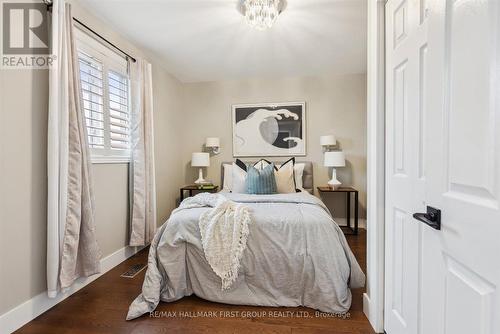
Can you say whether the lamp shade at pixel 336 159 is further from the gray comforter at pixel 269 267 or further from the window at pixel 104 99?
the window at pixel 104 99

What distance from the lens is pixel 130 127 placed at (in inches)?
107

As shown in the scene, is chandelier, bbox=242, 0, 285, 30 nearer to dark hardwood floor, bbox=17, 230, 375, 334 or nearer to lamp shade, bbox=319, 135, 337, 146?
lamp shade, bbox=319, 135, 337, 146

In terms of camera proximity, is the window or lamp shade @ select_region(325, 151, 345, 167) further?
lamp shade @ select_region(325, 151, 345, 167)

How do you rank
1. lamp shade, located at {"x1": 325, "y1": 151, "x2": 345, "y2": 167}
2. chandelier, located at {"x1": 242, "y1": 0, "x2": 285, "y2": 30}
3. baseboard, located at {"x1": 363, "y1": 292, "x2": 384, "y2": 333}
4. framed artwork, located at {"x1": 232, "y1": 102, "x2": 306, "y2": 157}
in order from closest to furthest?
1. baseboard, located at {"x1": 363, "y1": 292, "x2": 384, "y2": 333}
2. chandelier, located at {"x1": 242, "y1": 0, "x2": 285, "y2": 30}
3. lamp shade, located at {"x1": 325, "y1": 151, "x2": 345, "y2": 167}
4. framed artwork, located at {"x1": 232, "y1": 102, "x2": 306, "y2": 157}

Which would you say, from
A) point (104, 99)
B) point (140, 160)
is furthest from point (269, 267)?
point (104, 99)

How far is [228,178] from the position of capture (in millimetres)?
3650

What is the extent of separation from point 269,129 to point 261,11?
2079mm

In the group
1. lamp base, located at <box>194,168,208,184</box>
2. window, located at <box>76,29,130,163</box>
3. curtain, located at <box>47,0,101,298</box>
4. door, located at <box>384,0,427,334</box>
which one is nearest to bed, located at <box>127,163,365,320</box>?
door, located at <box>384,0,427,334</box>

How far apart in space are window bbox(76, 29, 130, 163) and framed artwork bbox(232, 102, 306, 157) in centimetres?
180

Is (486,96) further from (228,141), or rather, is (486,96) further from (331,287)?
(228,141)

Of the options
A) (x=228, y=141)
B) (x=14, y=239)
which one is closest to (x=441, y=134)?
(x=14, y=239)

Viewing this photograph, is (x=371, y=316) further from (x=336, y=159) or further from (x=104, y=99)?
(x=104, y=99)

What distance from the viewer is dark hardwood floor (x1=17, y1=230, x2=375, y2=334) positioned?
155 centimetres

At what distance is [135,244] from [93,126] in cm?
133
